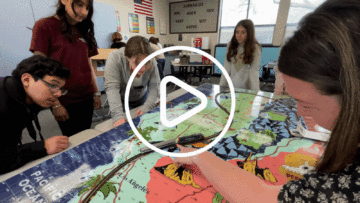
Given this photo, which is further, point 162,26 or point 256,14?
point 162,26

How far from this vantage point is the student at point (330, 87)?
31cm

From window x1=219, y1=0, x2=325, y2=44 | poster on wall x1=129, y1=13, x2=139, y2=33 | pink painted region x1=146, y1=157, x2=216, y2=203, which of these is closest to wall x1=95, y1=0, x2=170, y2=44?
poster on wall x1=129, y1=13, x2=139, y2=33

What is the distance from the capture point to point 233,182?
1.73 ft

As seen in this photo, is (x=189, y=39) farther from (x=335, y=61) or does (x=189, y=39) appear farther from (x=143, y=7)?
(x=335, y=61)

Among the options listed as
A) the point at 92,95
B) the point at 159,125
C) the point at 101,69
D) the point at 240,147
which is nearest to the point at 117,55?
the point at 92,95

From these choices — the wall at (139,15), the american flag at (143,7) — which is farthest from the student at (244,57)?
the american flag at (143,7)

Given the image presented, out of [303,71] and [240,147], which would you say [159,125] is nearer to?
[240,147]

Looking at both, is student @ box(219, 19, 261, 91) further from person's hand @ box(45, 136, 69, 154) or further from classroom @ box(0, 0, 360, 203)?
person's hand @ box(45, 136, 69, 154)

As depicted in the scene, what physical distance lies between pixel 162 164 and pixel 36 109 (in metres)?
0.75

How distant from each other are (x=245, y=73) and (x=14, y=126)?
6.21 feet

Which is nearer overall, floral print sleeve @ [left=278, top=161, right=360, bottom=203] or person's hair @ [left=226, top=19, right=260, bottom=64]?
floral print sleeve @ [left=278, top=161, right=360, bottom=203]

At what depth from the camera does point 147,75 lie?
1.37m

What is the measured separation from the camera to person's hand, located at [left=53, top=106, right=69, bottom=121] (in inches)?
43.1

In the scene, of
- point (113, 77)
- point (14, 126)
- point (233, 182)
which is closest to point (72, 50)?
point (113, 77)
